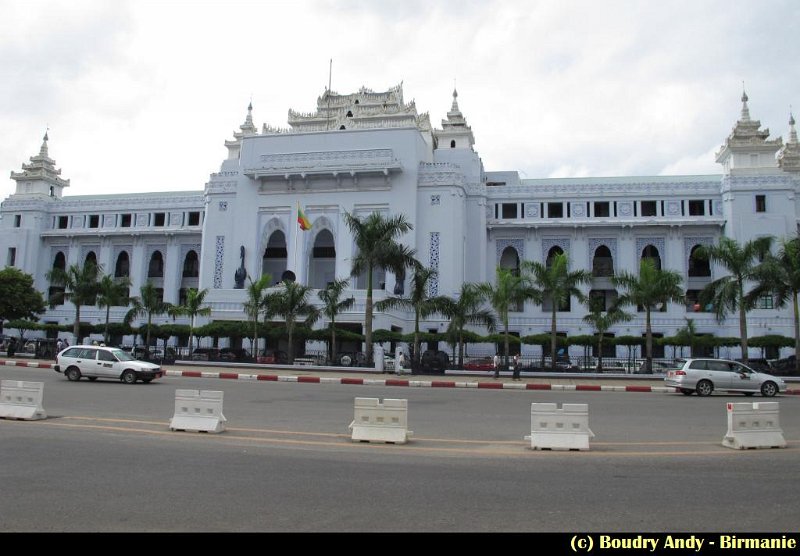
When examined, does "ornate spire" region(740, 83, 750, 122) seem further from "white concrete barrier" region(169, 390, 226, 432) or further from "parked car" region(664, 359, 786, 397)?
"white concrete barrier" region(169, 390, 226, 432)

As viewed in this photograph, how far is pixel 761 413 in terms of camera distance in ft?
31.4

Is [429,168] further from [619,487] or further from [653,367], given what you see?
[619,487]

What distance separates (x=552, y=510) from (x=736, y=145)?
147 feet

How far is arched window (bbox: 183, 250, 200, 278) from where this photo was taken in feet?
181

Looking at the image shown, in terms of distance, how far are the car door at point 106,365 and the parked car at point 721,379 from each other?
1702 cm

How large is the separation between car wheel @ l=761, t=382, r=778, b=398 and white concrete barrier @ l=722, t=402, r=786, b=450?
11.6 metres

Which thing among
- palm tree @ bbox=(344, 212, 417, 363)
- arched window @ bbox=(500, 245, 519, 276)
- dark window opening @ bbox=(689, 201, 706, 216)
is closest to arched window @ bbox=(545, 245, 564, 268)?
arched window @ bbox=(500, 245, 519, 276)

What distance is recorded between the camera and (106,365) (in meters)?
20.5

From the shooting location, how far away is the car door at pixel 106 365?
20453mm

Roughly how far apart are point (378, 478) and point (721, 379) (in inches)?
642

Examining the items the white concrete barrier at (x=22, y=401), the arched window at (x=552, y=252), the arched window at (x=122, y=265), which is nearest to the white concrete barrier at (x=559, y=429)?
the white concrete barrier at (x=22, y=401)

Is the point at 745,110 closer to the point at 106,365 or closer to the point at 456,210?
the point at 456,210

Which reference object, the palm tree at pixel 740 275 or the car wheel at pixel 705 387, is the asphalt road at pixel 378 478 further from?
the palm tree at pixel 740 275
